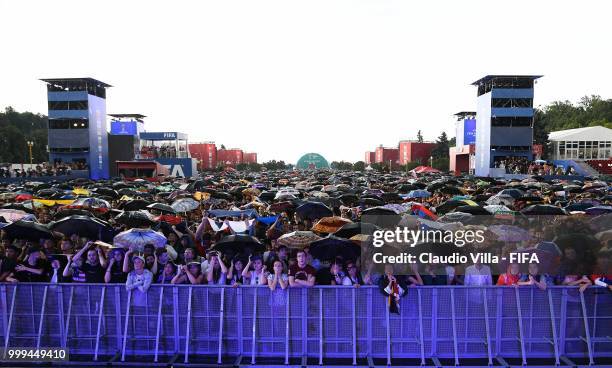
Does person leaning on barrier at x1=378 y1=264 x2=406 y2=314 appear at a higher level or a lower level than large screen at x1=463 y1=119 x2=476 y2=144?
lower

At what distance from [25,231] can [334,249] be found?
5.16 m

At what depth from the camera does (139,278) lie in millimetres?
6074

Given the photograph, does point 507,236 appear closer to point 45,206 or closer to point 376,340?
point 376,340

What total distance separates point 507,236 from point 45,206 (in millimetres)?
13765

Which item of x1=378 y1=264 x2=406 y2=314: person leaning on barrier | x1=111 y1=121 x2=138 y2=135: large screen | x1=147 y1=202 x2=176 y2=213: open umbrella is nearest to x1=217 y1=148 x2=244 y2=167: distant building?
x1=111 y1=121 x2=138 y2=135: large screen

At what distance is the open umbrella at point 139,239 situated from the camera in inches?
284

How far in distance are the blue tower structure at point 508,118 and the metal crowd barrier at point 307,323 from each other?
42.7 metres

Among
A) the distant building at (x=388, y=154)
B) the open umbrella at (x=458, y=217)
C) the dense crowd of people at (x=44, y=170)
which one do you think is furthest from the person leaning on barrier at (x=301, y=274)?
the distant building at (x=388, y=154)

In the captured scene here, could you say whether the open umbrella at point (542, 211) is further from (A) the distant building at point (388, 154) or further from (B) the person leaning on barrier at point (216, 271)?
(A) the distant building at point (388, 154)

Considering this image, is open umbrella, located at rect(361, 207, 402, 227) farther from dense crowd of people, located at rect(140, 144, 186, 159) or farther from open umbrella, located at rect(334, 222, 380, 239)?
dense crowd of people, located at rect(140, 144, 186, 159)

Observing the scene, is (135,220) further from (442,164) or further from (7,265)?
(442,164)

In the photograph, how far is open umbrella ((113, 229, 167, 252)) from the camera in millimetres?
7203

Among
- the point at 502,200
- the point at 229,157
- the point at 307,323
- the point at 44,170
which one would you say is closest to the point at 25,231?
the point at 307,323

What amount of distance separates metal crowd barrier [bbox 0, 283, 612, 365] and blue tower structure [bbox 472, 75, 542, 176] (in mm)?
42659
